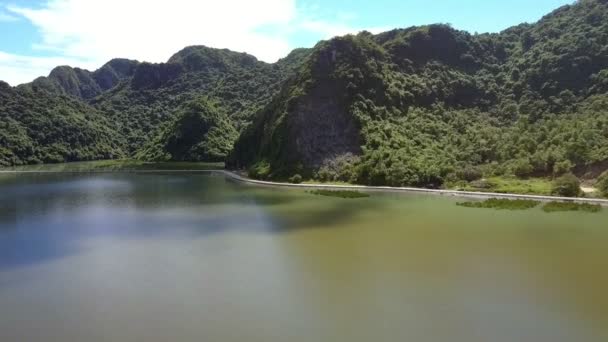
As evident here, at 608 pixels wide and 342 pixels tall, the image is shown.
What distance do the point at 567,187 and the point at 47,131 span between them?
141 metres

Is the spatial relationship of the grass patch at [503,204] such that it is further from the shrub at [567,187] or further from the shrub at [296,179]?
the shrub at [296,179]

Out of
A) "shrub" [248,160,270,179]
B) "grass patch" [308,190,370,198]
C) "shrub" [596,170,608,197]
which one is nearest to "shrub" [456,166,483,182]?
"grass patch" [308,190,370,198]

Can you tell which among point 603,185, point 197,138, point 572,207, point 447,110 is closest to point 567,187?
point 603,185

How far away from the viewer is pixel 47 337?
741 inches

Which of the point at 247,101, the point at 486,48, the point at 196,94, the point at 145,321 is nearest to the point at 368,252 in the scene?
the point at 145,321

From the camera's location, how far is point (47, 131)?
143 m

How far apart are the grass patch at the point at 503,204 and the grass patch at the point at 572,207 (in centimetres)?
182

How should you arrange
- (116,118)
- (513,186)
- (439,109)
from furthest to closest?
(116,118)
(439,109)
(513,186)

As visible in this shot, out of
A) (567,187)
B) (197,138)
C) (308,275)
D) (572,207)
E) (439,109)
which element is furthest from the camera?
(197,138)

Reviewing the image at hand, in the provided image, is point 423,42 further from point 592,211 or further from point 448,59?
point 592,211

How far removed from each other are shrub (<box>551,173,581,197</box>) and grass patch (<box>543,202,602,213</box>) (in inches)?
145

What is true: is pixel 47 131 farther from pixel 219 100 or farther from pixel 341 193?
pixel 341 193

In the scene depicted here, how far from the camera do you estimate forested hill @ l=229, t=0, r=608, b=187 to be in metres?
60.9

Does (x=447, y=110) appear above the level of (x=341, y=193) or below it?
above
